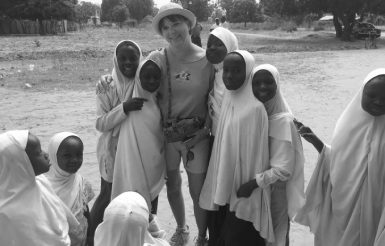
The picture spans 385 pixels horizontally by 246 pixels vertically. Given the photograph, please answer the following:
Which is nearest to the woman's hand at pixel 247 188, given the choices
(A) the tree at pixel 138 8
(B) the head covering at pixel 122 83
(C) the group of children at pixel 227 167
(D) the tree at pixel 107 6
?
(C) the group of children at pixel 227 167

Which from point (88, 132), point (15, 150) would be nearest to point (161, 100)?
point (15, 150)

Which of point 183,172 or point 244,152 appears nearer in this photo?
point 244,152

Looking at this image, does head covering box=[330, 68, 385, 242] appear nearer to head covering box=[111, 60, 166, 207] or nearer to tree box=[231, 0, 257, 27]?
head covering box=[111, 60, 166, 207]

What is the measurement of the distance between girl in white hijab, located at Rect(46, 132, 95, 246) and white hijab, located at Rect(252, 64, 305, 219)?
1.41m

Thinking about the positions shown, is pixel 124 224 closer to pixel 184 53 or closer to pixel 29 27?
pixel 184 53

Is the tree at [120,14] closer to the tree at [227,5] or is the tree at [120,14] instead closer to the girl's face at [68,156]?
the tree at [227,5]

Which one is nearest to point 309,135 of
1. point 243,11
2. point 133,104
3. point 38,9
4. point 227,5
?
point 133,104

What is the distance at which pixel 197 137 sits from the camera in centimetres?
311

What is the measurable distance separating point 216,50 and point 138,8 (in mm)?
70131

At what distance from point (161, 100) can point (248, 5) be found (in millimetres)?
64278

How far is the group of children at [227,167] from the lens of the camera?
2219mm

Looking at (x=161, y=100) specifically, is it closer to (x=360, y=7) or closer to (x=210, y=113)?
(x=210, y=113)

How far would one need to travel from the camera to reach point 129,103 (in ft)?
9.68

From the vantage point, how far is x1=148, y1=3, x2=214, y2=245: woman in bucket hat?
3082 millimetres
